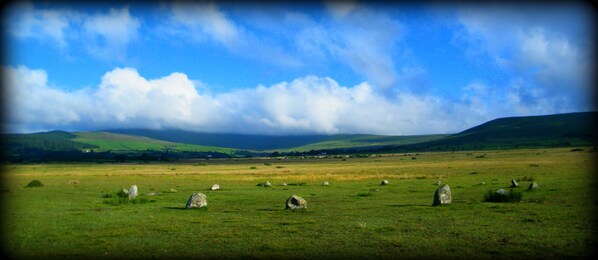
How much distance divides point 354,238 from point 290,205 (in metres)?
8.54

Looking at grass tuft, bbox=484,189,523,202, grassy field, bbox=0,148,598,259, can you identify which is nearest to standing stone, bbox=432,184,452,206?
grassy field, bbox=0,148,598,259

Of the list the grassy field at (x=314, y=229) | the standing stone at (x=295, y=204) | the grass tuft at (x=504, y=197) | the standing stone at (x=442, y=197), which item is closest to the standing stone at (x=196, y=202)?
the grassy field at (x=314, y=229)

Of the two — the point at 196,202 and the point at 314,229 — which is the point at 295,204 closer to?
the point at 196,202

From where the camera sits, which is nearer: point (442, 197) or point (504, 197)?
point (442, 197)

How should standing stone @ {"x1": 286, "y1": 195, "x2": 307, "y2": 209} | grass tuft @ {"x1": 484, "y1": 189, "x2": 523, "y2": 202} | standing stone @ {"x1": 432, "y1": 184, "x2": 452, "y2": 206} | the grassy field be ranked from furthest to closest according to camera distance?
grass tuft @ {"x1": 484, "y1": 189, "x2": 523, "y2": 202}
standing stone @ {"x1": 432, "y1": 184, "x2": 452, "y2": 206}
standing stone @ {"x1": 286, "y1": 195, "x2": 307, "y2": 209}
the grassy field

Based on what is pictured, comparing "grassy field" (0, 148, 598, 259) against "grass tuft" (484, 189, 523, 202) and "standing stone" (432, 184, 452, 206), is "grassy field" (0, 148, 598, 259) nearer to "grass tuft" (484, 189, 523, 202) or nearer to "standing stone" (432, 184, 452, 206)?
"standing stone" (432, 184, 452, 206)

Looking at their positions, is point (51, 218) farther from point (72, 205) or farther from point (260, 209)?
point (260, 209)

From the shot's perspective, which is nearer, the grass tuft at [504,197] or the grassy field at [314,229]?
the grassy field at [314,229]

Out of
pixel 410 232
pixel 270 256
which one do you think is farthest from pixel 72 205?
pixel 410 232

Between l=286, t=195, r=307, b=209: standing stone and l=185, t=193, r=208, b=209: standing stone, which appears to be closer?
l=286, t=195, r=307, b=209: standing stone

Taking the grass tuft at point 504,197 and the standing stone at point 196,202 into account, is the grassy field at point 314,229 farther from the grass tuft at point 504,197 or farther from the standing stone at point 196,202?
the grass tuft at point 504,197

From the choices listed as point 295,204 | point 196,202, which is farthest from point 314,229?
point 196,202

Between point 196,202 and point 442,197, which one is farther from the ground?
point 442,197

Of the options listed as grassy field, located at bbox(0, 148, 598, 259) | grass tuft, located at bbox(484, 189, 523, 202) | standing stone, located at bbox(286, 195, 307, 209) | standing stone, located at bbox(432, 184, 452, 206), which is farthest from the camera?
grass tuft, located at bbox(484, 189, 523, 202)
